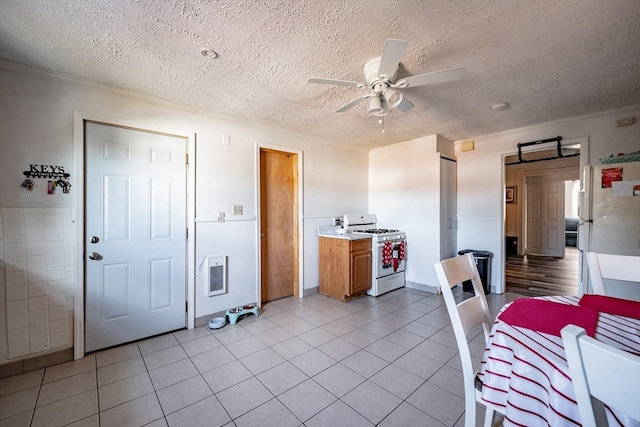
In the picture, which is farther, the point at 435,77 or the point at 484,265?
the point at 484,265

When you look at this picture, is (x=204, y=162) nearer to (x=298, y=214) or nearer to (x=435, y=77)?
(x=298, y=214)

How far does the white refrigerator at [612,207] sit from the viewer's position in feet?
8.55

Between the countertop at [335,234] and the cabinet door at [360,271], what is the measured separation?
0.22 meters

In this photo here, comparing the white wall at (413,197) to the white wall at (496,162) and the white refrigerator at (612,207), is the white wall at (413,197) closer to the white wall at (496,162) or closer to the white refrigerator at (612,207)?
the white wall at (496,162)

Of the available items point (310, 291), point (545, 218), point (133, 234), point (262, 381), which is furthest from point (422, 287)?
point (545, 218)

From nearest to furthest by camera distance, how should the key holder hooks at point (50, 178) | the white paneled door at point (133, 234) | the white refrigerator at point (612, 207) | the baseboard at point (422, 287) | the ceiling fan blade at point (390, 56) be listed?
the ceiling fan blade at point (390, 56)
the key holder hooks at point (50, 178)
the white paneled door at point (133, 234)
the white refrigerator at point (612, 207)
the baseboard at point (422, 287)

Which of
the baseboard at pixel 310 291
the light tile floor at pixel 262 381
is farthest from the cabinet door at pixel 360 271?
the light tile floor at pixel 262 381

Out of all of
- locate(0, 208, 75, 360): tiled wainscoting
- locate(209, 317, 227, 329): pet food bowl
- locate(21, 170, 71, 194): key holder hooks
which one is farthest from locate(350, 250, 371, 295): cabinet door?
locate(21, 170, 71, 194): key holder hooks

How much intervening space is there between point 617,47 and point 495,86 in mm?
747

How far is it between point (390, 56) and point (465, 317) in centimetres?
151

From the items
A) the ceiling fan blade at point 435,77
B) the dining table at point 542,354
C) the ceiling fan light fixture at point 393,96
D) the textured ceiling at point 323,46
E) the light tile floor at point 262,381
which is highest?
the textured ceiling at point 323,46

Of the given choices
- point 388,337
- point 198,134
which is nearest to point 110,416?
point 388,337

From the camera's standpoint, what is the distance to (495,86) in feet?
7.96

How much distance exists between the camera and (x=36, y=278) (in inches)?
83.4
